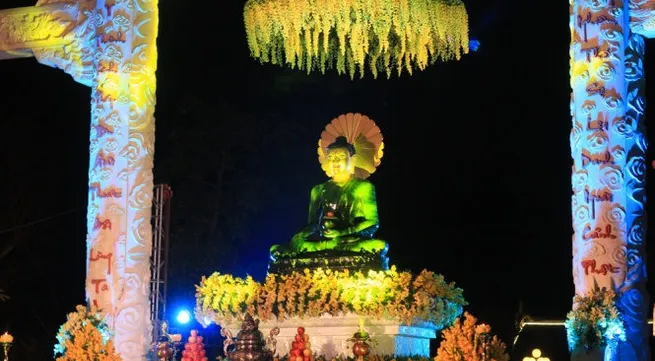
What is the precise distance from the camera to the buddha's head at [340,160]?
13023 millimetres

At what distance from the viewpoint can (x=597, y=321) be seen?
11.1 metres

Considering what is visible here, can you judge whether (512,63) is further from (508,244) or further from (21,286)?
(21,286)

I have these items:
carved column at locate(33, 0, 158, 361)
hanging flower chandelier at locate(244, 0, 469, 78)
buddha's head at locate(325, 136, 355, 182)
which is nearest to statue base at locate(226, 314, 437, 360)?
carved column at locate(33, 0, 158, 361)

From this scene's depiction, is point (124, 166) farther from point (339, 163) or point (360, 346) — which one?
point (360, 346)

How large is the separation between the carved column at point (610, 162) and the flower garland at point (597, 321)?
143 mm

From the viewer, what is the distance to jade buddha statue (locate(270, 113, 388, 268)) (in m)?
12.2

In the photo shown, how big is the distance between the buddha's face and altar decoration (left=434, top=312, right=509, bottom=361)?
424 centimetres

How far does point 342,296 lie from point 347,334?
389 millimetres

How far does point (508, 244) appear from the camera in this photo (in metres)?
18.0

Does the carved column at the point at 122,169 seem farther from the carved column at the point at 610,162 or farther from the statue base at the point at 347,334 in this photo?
the carved column at the point at 610,162

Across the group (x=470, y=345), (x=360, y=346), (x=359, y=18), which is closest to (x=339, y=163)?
(x=359, y=18)

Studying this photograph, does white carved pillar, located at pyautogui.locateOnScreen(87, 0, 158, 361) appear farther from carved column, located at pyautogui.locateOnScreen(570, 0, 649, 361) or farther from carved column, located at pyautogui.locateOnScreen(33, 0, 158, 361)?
carved column, located at pyautogui.locateOnScreen(570, 0, 649, 361)

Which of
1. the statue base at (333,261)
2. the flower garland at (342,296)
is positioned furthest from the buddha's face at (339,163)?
the flower garland at (342,296)

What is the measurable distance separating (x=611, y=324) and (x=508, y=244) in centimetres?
686
